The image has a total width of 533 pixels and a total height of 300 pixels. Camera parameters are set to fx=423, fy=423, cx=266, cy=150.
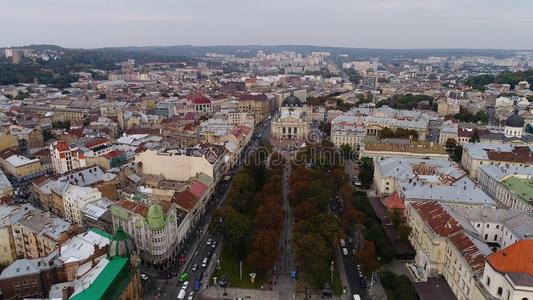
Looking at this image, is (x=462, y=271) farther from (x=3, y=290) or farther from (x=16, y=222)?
(x=16, y=222)

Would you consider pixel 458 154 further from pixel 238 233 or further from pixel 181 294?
pixel 181 294

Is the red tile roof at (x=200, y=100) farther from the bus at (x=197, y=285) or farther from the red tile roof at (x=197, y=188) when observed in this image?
the bus at (x=197, y=285)

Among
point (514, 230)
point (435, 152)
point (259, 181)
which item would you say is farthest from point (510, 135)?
point (259, 181)

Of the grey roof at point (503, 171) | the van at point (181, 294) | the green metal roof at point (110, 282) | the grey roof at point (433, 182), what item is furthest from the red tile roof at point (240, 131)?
the green metal roof at point (110, 282)

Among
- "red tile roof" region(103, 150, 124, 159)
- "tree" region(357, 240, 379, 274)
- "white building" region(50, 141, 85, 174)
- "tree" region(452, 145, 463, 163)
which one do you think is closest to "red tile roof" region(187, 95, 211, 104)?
"red tile roof" region(103, 150, 124, 159)

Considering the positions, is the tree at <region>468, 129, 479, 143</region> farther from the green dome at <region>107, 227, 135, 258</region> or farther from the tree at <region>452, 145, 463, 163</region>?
the green dome at <region>107, 227, 135, 258</region>

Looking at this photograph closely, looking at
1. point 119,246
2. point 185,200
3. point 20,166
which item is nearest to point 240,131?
point 185,200
